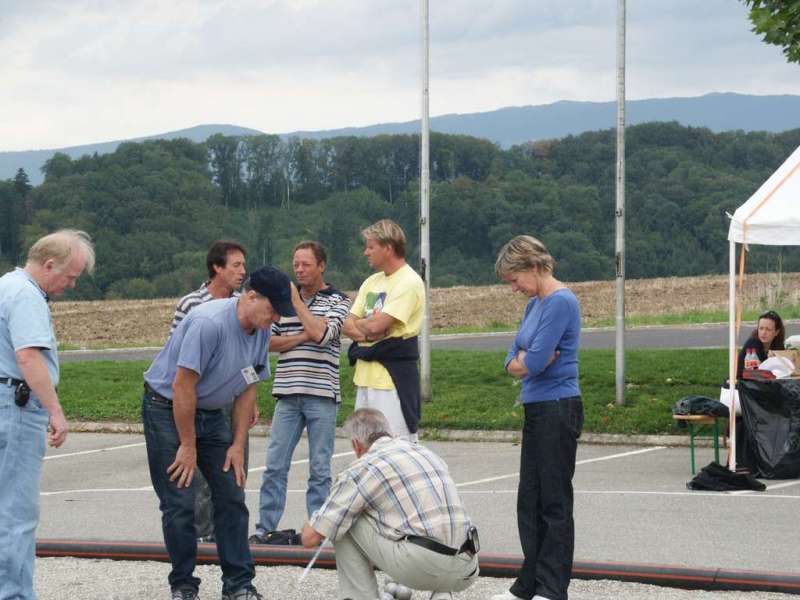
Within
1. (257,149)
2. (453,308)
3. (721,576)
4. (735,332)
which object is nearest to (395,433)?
(721,576)

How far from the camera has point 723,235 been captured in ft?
181

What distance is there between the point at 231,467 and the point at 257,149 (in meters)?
82.0

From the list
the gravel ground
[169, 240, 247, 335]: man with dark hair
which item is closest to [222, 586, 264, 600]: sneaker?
the gravel ground

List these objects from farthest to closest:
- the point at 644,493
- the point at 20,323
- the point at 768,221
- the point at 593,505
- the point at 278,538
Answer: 1. the point at 768,221
2. the point at 644,493
3. the point at 593,505
4. the point at 278,538
5. the point at 20,323

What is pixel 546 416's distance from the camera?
686 centimetres

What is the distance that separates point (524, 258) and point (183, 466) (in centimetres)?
199

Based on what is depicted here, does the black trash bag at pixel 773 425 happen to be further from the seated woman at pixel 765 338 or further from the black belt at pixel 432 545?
the black belt at pixel 432 545

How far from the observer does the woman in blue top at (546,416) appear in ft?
22.5

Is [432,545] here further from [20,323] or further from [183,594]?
[20,323]

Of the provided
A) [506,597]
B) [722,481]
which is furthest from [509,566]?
[722,481]

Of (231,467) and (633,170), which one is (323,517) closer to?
(231,467)

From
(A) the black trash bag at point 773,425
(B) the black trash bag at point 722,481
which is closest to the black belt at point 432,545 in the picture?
(B) the black trash bag at point 722,481

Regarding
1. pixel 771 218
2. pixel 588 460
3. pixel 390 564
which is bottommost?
pixel 588 460

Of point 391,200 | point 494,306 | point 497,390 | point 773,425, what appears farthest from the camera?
point 391,200
